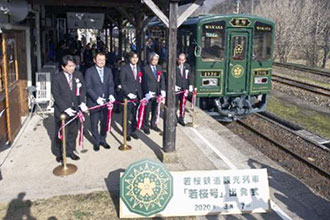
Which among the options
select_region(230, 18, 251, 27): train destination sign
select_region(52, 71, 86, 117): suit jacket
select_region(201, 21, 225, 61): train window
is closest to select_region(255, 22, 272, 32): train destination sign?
select_region(230, 18, 251, 27): train destination sign

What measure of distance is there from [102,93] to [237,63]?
15.8ft

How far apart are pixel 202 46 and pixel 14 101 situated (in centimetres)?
489

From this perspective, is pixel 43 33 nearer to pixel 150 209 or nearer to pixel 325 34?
pixel 150 209

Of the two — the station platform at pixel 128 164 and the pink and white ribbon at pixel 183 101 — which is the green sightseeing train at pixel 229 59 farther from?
the station platform at pixel 128 164

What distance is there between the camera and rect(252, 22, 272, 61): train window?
388 inches

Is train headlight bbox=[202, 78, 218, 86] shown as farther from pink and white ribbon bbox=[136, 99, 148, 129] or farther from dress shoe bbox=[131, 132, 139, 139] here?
dress shoe bbox=[131, 132, 139, 139]

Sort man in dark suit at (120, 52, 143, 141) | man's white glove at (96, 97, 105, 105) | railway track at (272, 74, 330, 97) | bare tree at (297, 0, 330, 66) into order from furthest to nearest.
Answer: bare tree at (297, 0, 330, 66), railway track at (272, 74, 330, 97), man in dark suit at (120, 52, 143, 141), man's white glove at (96, 97, 105, 105)

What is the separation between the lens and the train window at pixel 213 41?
945 cm

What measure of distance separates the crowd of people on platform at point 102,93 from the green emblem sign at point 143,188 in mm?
1804

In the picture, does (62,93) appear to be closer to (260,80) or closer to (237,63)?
(237,63)

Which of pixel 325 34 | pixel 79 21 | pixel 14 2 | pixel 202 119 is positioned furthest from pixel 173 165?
pixel 325 34

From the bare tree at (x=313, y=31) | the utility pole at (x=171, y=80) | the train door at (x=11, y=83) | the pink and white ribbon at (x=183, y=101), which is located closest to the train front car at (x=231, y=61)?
the pink and white ribbon at (x=183, y=101)

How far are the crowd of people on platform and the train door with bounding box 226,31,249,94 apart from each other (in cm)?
219

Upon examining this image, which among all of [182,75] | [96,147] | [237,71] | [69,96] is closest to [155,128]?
[182,75]
